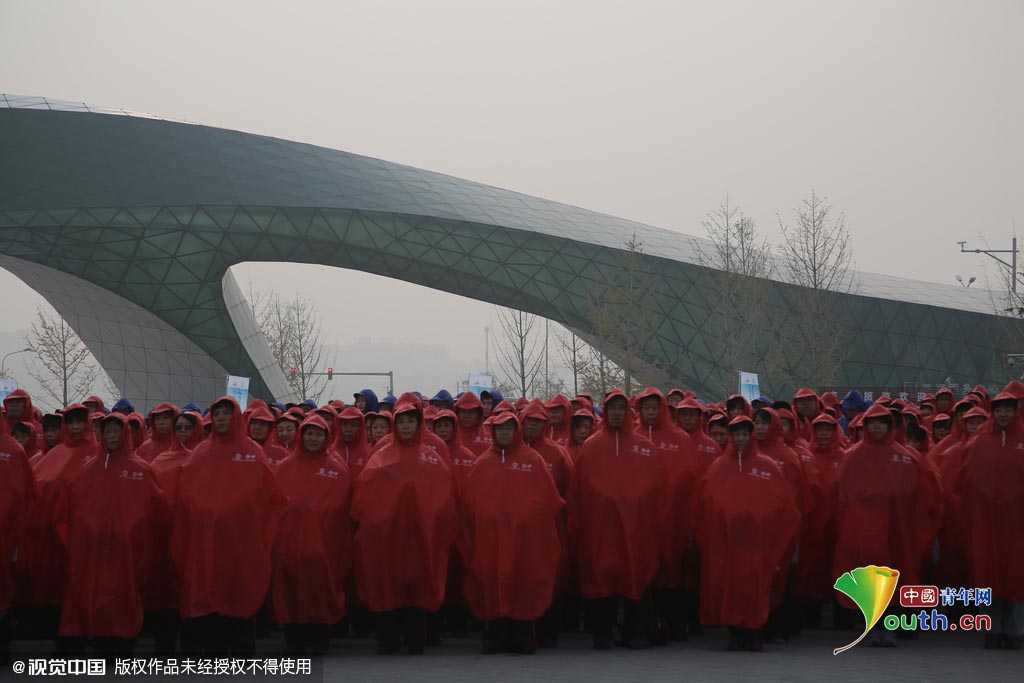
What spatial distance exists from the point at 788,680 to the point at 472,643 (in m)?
3.08

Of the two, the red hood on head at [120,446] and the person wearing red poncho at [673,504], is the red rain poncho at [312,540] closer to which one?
the red hood on head at [120,446]

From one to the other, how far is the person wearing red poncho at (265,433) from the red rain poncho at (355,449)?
495 millimetres

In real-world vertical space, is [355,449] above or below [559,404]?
below

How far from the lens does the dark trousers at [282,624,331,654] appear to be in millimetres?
8609

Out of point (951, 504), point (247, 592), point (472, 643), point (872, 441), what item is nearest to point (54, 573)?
point (247, 592)

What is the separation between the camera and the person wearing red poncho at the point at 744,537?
8680mm

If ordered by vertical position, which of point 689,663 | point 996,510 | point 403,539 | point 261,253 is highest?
point 261,253

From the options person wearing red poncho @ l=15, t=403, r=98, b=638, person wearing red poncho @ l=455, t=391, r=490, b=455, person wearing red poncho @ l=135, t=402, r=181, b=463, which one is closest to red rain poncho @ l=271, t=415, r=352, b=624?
person wearing red poncho @ l=135, t=402, r=181, b=463

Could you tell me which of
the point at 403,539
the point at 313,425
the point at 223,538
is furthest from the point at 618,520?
the point at 223,538

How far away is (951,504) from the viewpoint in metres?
9.49

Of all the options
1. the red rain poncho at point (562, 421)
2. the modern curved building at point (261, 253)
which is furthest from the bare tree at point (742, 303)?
the red rain poncho at point (562, 421)

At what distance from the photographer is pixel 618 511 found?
9062mm

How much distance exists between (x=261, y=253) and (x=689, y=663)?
3448 centimetres

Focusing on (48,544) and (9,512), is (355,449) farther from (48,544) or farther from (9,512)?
(9,512)
